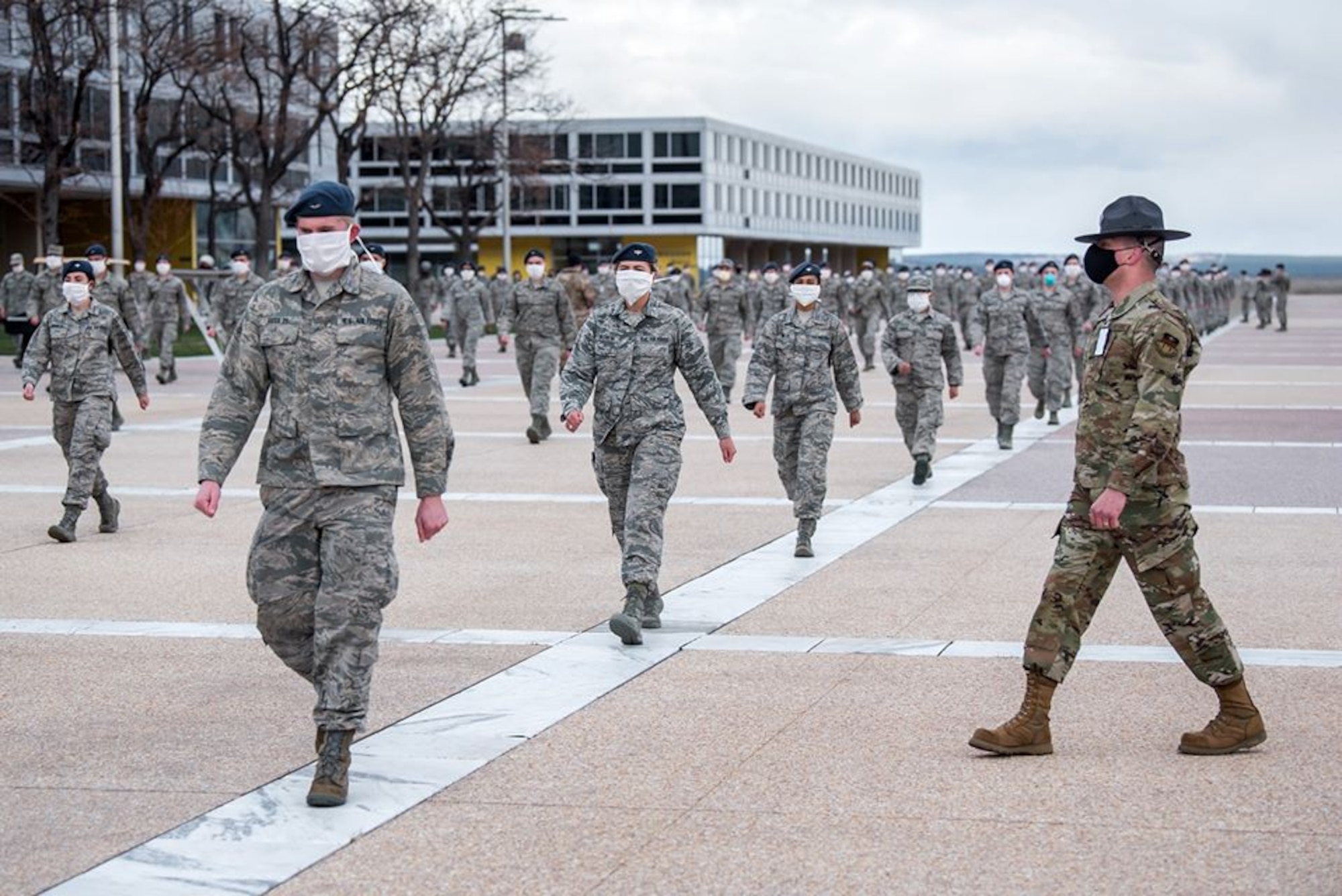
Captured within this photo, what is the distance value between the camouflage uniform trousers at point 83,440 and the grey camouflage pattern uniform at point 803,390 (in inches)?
165

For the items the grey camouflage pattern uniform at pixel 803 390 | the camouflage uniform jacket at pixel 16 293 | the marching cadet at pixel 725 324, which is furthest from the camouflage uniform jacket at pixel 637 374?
the camouflage uniform jacket at pixel 16 293

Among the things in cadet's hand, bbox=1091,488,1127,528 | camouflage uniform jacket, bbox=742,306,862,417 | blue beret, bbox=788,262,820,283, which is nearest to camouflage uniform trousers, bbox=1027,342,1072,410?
blue beret, bbox=788,262,820,283

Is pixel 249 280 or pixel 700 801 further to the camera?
pixel 249 280

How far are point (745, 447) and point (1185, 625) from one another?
13.1 meters

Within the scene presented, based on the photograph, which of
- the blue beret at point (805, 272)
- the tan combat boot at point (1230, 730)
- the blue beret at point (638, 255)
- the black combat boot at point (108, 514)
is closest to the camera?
the tan combat boot at point (1230, 730)

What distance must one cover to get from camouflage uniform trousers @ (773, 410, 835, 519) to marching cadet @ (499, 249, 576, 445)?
26.1 ft

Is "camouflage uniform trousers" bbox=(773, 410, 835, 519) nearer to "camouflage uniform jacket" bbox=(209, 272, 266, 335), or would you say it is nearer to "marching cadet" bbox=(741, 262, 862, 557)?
"marching cadet" bbox=(741, 262, 862, 557)

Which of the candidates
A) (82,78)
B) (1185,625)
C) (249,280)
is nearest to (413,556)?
(1185,625)

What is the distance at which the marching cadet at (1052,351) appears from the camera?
2211 centimetres

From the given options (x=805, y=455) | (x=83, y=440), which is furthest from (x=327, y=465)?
(x=83, y=440)

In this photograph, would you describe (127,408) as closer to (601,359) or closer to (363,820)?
(601,359)

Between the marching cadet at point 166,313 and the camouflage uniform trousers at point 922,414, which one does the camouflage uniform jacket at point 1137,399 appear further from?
the marching cadet at point 166,313

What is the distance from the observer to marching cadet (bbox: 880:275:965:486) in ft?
53.8

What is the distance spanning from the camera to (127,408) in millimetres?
25016
